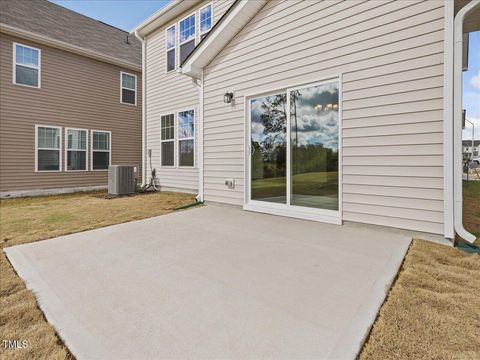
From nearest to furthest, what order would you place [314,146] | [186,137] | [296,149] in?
[314,146], [296,149], [186,137]

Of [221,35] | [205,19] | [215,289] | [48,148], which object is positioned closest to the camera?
[215,289]

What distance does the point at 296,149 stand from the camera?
4473 millimetres

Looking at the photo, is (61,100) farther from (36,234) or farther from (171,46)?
(36,234)

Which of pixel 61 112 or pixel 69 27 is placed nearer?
pixel 61 112

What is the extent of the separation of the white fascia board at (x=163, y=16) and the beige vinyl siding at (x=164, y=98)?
116 millimetres

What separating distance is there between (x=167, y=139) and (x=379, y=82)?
256 inches

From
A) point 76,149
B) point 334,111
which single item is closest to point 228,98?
point 334,111

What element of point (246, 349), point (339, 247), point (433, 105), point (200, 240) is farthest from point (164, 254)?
point (433, 105)

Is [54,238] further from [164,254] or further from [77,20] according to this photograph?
[77,20]

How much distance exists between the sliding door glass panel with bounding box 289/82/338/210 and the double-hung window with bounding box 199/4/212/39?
14.1ft

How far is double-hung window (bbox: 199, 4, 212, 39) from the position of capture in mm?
7240

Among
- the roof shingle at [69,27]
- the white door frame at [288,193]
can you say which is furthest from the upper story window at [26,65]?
the white door frame at [288,193]

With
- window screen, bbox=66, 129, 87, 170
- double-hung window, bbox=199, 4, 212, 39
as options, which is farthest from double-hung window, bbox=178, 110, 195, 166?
window screen, bbox=66, 129, 87, 170

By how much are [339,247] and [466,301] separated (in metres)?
1.24
